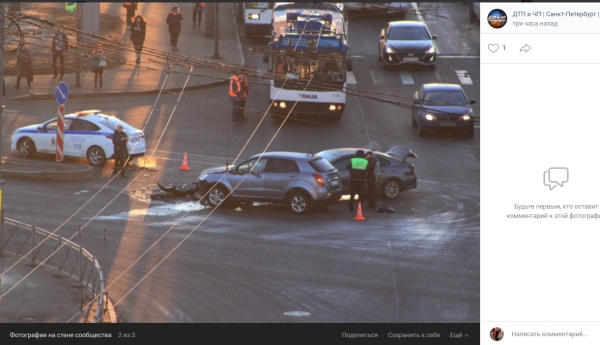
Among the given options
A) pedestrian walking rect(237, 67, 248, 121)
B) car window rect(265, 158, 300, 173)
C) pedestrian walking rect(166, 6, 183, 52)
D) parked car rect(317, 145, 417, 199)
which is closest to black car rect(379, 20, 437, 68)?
pedestrian walking rect(237, 67, 248, 121)

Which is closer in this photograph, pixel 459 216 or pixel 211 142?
pixel 459 216

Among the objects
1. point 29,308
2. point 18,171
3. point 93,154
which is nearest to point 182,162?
point 93,154

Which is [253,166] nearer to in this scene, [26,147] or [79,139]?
[79,139]

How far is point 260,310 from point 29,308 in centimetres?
328

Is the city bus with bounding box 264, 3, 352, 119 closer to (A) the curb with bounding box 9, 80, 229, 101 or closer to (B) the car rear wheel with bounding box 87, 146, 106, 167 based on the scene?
(A) the curb with bounding box 9, 80, 229, 101

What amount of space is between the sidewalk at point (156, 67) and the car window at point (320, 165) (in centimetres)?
635

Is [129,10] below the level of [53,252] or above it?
above

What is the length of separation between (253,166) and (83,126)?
6.01 m

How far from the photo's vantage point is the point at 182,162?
25.5 metres
